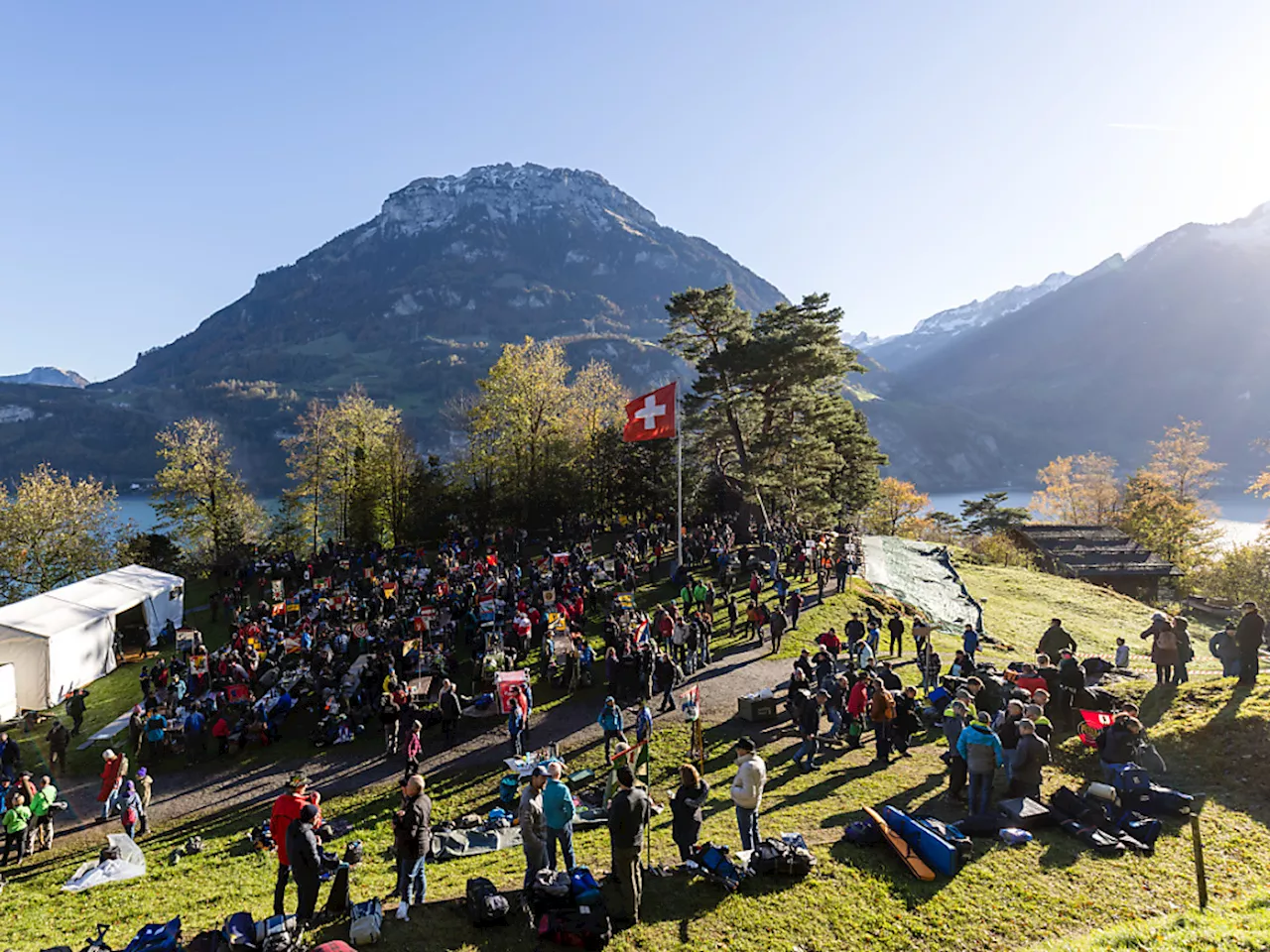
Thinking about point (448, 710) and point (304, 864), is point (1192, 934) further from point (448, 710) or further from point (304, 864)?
point (448, 710)

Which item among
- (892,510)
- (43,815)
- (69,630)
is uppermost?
(69,630)

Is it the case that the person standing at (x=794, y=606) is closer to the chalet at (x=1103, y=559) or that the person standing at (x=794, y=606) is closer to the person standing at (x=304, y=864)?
the person standing at (x=304, y=864)

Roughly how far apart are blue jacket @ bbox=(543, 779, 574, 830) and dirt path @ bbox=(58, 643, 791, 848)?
23.7ft

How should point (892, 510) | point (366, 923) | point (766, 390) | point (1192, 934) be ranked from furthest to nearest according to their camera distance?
1. point (892, 510)
2. point (766, 390)
3. point (366, 923)
4. point (1192, 934)

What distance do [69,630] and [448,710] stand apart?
18573 mm

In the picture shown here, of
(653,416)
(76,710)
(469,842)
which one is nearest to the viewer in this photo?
(469,842)

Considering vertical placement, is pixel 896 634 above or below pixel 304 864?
below

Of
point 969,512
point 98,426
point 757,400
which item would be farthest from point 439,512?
point 98,426

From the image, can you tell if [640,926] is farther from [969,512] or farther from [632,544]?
[969,512]

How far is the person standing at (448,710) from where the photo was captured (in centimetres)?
1492

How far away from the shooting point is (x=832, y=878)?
26.2 ft

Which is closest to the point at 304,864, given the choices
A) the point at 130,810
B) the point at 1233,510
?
the point at 130,810

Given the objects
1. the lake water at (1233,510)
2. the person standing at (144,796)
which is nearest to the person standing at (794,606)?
the person standing at (144,796)

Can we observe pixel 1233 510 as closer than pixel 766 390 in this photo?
No
